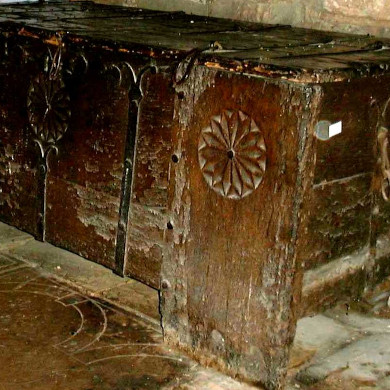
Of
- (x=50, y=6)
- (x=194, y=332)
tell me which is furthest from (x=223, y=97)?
(x=50, y=6)

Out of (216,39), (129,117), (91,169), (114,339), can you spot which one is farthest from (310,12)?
(114,339)

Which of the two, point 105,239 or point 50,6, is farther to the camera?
point 50,6

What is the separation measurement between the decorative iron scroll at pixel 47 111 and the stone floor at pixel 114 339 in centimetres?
37

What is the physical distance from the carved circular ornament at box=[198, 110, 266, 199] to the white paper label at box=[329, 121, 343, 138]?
20 cm

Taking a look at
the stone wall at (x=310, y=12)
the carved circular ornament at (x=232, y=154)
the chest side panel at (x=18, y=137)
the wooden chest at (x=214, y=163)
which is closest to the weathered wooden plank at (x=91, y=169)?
the wooden chest at (x=214, y=163)

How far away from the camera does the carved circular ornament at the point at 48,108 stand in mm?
2934

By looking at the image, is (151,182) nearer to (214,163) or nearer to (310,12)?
(214,163)

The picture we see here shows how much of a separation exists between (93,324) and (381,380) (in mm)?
1037

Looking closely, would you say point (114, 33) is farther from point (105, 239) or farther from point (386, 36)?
point (386, 36)

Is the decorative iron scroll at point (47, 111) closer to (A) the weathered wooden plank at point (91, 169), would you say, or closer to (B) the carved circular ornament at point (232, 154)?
(A) the weathered wooden plank at point (91, 169)

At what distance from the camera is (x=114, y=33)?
9.41 feet

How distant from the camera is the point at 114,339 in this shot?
8.64ft

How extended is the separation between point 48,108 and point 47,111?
0.01 m

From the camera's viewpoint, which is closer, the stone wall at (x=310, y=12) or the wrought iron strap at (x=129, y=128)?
the wrought iron strap at (x=129, y=128)
